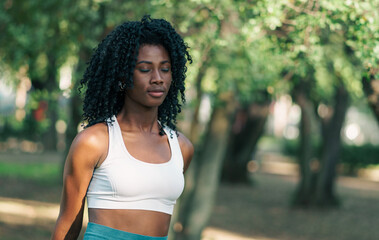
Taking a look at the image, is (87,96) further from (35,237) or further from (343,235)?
(343,235)

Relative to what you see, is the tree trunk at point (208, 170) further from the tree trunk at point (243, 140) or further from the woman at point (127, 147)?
the tree trunk at point (243, 140)

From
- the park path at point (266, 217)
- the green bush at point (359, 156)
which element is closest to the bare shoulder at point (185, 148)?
the park path at point (266, 217)

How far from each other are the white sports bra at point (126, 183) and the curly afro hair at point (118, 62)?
Result: 16 centimetres

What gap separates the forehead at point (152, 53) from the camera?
2625 mm

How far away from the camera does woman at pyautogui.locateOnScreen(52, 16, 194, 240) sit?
2508 millimetres

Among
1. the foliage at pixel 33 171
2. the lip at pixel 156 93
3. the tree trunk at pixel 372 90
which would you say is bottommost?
the foliage at pixel 33 171

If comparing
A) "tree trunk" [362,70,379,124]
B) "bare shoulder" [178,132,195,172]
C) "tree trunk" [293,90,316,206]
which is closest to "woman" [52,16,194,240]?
"bare shoulder" [178,132,195,172]

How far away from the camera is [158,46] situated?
2.68m

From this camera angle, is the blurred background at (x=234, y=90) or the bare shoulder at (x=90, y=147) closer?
the bare shoulder at (x=90, y=147)

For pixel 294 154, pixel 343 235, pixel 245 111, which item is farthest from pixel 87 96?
pixel 294 154

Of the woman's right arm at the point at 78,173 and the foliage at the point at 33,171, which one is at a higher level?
the woman's right arm at the point at 78,173

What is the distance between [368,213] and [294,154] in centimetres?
1534

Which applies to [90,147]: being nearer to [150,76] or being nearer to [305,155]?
[150,76]

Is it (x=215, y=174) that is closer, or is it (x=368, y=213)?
(x=215, y=174)
